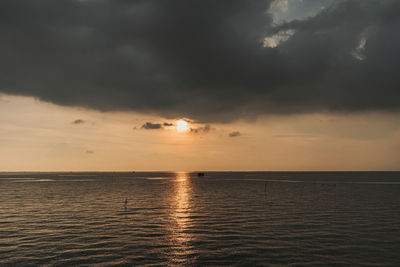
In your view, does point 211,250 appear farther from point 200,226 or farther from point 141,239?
point 200,226

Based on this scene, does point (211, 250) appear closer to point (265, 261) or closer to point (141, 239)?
point (265, 261)

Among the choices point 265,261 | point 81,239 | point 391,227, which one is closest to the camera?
point 265,261

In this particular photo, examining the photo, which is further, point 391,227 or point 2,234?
point 391,227

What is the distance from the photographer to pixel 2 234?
36.3 meters

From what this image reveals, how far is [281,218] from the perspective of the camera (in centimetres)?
4825

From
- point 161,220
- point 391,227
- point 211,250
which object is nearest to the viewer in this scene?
point 211,250

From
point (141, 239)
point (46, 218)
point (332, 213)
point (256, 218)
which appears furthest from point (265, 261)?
point (46, 218)

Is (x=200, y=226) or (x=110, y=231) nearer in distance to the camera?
(x=110, y=231)

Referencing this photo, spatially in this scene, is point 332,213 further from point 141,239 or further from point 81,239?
point 81,239

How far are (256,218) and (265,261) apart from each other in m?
22.6

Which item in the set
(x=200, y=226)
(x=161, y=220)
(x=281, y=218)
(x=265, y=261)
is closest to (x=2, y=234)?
(x=161, y=220)

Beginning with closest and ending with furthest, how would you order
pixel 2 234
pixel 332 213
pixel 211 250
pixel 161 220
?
pixel 211 250 < pixel 2 234 < pixel 161 220 < pixel 332 213

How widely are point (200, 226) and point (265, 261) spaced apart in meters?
17.1

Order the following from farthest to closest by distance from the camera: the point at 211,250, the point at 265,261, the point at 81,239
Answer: the point at 81,239
the point at 211,250
the point at 265,261
